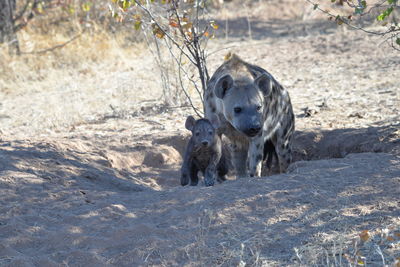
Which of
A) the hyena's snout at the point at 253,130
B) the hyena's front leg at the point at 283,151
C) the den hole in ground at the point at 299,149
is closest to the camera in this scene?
the hyena's snout at the point at 253,130

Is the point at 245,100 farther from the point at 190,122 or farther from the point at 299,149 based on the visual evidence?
the point at 299,149

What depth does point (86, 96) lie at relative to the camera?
10203 millimetres

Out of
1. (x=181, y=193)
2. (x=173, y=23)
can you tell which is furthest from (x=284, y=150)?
(x=181, y=193)

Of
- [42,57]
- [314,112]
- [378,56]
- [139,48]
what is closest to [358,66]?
[378,56]

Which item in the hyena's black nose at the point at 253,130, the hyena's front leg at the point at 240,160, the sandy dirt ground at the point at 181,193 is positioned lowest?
the hyena's front leg at the point at 240,160

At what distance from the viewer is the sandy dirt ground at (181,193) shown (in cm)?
398

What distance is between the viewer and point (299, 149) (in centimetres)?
743

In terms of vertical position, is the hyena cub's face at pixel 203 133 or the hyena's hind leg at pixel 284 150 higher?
the hyena cub's face at pixel 203 133

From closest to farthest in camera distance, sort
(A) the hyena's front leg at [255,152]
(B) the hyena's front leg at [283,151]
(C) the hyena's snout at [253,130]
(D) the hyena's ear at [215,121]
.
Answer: (C) the hyena's snout at [253,130], (D) the hyena's ear at [215,121], (A) the hyena's front leg at [255,152], (B) the hyena's front leg at [283,151]

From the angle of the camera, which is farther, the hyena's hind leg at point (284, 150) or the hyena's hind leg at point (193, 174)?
the hyena's hind leg at point (284, 150)

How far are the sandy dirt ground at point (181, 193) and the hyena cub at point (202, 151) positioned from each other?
0.97 feet

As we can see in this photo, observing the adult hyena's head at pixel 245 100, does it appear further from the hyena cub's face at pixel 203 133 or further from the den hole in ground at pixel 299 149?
the den hole in ground at pixel 299 149

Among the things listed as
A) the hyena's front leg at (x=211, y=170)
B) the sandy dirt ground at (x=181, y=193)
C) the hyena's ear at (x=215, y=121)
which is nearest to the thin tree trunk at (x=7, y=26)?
the sandy dirt ground at (x=181, y=193)

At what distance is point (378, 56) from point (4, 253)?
8.35 metres
